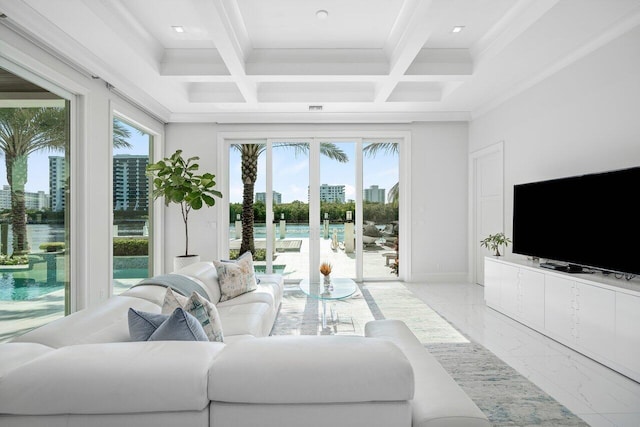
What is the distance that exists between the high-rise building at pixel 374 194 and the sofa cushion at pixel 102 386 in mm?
4858

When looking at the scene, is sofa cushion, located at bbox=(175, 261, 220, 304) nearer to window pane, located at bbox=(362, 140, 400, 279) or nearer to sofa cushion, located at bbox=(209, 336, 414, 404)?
sofa cushion, located at bbox=(209, 336, 414, 404)

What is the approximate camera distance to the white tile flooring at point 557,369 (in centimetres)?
202

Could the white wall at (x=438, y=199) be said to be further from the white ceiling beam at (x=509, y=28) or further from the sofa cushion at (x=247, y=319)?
the sofa cushion at (x=247, y=319)

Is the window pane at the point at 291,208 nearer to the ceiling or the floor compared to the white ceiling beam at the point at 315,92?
nearer to the floor

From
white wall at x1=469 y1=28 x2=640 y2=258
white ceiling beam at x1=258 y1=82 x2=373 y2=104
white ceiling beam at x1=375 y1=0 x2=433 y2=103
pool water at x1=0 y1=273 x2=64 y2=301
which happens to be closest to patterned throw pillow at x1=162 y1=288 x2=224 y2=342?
pool water at x1=0 y1=273 x2=64 y2=301

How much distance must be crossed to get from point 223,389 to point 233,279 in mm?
2134

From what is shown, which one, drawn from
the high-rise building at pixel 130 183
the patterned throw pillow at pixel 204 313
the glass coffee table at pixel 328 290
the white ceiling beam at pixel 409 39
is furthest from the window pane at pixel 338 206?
the patterned throw pillow at pixel 204 313

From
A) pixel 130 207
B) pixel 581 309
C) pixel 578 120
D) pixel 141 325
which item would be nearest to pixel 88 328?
pixel 141 325

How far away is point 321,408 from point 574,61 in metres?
4.09

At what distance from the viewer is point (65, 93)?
3.26m

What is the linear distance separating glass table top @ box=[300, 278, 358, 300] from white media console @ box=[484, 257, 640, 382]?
1796 millimetres

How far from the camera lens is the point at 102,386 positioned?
1.04 m

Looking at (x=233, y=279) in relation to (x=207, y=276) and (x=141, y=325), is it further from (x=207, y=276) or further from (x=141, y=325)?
(x=141, y=325)

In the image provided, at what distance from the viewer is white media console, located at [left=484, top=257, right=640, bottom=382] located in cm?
235
